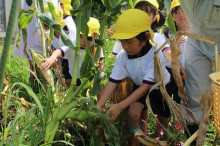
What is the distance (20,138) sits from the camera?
1511 mm

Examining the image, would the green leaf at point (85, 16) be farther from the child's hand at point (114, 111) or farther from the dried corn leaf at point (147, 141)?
the dried corn leaf at point (147, 141)

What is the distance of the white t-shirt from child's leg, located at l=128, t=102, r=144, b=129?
5.5 inches

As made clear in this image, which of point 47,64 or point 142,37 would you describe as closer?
point 142,37

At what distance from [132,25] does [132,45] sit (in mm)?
115

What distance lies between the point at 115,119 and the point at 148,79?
0.29 metres

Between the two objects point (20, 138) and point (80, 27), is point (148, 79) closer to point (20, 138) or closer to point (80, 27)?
point (80, 27)

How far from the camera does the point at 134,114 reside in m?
1.82

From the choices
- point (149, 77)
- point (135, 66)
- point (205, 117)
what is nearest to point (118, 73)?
point (135, 66)

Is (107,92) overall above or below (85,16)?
below

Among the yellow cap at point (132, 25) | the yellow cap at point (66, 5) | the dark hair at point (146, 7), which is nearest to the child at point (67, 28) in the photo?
the yellow cap at point (66, 5)

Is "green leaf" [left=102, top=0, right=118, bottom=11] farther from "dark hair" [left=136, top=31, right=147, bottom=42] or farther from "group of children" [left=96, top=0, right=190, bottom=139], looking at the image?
"dark hair" [left=136, top=31, right=147, bottom=42]

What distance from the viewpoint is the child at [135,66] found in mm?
1781

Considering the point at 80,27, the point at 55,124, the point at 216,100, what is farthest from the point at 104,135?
the point at 216,100

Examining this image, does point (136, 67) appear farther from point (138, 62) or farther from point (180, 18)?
point (180, 18)
